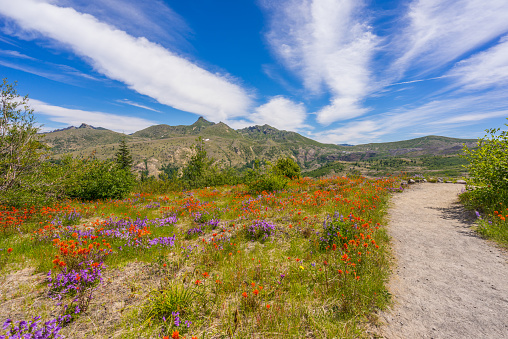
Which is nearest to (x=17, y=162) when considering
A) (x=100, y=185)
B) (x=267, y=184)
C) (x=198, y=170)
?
(x=100, y=185)

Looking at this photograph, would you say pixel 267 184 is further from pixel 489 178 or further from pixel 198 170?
pixel 198 170

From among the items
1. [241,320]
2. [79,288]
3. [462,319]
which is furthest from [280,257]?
[79,288]

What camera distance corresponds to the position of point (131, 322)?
10.1ft

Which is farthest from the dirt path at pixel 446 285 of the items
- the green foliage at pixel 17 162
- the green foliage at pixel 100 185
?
the green foliage at pixel 100 185

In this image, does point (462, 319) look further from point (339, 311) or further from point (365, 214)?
point (365, 214)

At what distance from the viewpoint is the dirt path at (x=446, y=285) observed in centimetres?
294

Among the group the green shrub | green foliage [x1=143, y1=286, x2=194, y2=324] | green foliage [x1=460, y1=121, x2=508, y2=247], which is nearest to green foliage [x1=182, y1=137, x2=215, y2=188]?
the green shrub

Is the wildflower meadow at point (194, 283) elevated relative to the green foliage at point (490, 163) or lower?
lower

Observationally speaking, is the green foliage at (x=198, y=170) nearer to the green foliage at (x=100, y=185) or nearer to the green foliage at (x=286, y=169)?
the green foliage at (x=100, y=185)

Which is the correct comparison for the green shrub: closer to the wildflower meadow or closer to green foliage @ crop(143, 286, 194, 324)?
the wildflower meadow

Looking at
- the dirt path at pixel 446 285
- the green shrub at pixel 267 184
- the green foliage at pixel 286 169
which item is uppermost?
the green foliage at pixel 286 169

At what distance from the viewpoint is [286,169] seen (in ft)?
64.6

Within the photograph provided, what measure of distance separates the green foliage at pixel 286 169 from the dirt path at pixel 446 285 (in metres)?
12.3

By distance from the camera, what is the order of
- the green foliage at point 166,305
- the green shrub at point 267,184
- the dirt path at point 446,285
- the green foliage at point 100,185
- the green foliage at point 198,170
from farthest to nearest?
the green foliage at point 198,170 → the green shrub at point 267,184 → the green foliage at point 100,185 → the green foliage at point 166,305 → the dirt path at point 446,285
